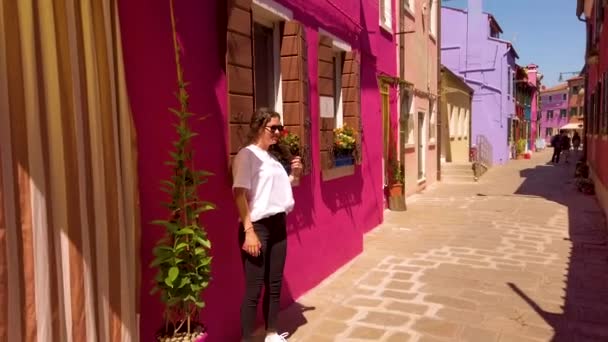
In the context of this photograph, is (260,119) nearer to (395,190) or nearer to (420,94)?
(395,190)

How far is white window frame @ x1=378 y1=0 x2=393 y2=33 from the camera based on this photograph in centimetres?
959

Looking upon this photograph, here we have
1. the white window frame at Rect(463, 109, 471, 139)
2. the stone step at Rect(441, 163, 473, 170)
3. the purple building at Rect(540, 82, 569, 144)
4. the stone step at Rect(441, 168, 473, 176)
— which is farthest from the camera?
the purple building at Rect(540, 82, 569, 144)

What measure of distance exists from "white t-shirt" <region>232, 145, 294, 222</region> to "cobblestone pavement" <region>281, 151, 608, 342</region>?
1.32m

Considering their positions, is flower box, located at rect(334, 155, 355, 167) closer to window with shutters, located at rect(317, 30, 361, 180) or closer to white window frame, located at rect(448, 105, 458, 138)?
window with shutters, located at rect(317, 30, 361, 180)

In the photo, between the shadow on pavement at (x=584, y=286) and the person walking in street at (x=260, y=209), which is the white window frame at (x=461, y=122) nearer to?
the shadow on pavement at (x=584, y=286)

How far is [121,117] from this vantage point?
2.50m

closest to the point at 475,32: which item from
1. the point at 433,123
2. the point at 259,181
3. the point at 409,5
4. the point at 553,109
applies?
the point at 433,123

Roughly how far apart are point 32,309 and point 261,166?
1.59 metres

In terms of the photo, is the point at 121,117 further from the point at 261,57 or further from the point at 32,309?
the point at 261,57

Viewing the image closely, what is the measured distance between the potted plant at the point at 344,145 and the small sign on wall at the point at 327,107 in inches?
12.1

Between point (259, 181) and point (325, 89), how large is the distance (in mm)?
2577

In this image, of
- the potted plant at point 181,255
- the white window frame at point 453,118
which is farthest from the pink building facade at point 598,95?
the potted plant at point 181,255

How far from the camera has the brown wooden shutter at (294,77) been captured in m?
4.58

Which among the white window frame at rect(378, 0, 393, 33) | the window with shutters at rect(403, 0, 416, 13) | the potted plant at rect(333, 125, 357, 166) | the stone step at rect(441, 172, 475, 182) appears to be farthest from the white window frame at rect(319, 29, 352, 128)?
the stone step at rect(441, 172, 475, 182)
